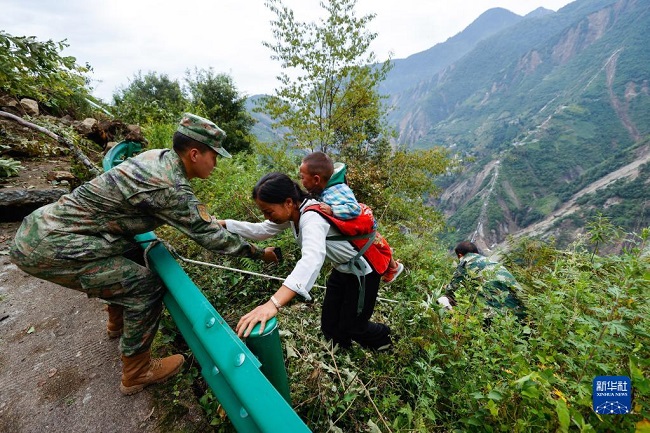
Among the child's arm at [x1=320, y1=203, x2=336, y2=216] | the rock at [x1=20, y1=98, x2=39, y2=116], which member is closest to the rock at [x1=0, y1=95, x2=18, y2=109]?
the rock at [x1=20, y1=98, x2=39, y2=116]

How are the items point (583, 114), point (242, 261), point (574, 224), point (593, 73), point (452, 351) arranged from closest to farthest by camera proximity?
point (452, 351) → point (242, 261) → point (574, 224) → point (583, 114) → point (593, 73)

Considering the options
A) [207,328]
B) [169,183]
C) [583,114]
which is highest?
[169,183]

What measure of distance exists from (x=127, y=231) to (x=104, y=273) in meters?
0.31

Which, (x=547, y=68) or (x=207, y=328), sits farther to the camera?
(x=547, y=68)

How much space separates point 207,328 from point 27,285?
335 centimetres

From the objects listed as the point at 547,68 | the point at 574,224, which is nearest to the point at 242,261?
the point at 574,224

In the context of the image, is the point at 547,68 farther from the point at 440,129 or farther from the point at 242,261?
the point at 242,261

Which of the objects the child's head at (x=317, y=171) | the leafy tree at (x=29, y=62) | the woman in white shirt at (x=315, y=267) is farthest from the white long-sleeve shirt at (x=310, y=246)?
the leafy tree at (x=29, y=62)

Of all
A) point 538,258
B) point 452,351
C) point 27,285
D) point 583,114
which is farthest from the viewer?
point 583,114

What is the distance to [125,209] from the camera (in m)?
2.06

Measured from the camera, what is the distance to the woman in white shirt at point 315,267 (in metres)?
1.78

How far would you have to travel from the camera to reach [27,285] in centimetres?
327

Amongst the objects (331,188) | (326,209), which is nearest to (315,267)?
(326,209)

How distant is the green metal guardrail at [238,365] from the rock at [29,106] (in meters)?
9.80
